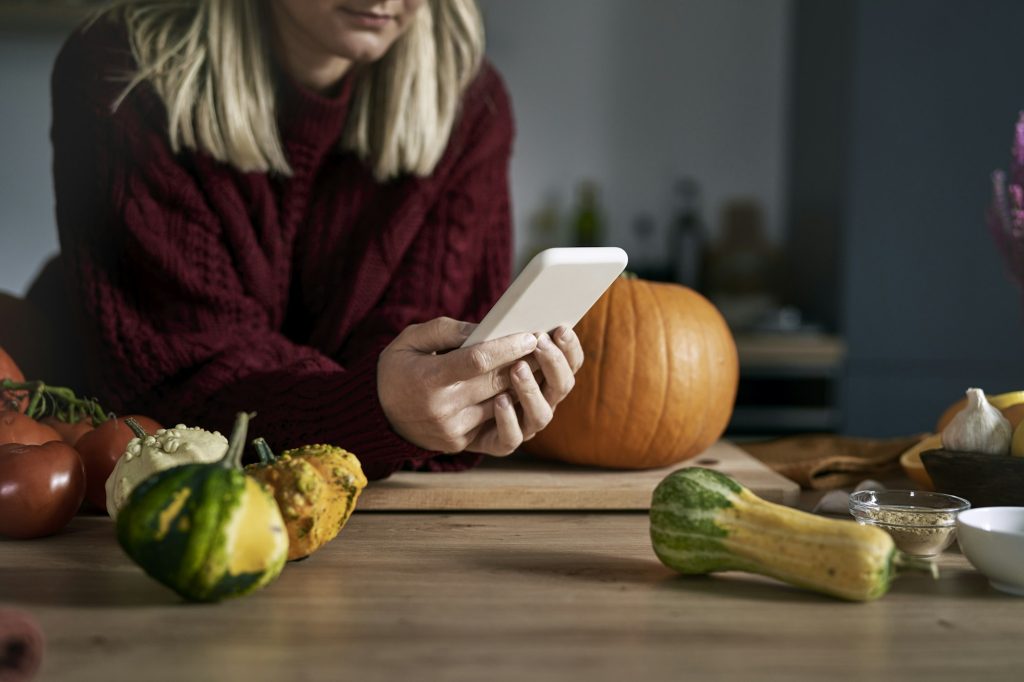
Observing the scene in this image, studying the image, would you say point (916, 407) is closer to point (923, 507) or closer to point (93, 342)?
point (923, 507)

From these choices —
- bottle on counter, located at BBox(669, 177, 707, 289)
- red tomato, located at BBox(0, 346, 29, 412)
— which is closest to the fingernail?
red tomato, located at BBox(0, 346, 29, 412)

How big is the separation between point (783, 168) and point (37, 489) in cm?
280

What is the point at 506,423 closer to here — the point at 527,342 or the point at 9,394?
the point at 527,342

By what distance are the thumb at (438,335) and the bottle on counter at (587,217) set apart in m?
2.22

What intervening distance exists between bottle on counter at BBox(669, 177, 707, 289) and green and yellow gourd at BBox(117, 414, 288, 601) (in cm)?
252

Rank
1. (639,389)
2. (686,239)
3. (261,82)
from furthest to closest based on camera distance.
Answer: (686,239)
(261,82)
(639,389)

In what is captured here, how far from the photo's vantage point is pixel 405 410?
107 centimetres

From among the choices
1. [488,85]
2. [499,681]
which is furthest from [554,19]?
[499,681]

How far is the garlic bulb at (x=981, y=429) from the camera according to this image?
3.28ft

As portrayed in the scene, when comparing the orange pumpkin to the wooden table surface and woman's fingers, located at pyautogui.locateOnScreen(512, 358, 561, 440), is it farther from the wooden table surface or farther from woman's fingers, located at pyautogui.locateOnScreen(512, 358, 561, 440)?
the wooden table surface

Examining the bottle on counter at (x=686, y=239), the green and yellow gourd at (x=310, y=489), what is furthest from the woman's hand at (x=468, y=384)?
the bottle on counter at (x=686, y=239)

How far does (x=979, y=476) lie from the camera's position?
99cm

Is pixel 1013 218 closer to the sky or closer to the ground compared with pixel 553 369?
closer to the sky

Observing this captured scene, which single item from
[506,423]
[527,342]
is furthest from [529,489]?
[527,342]
